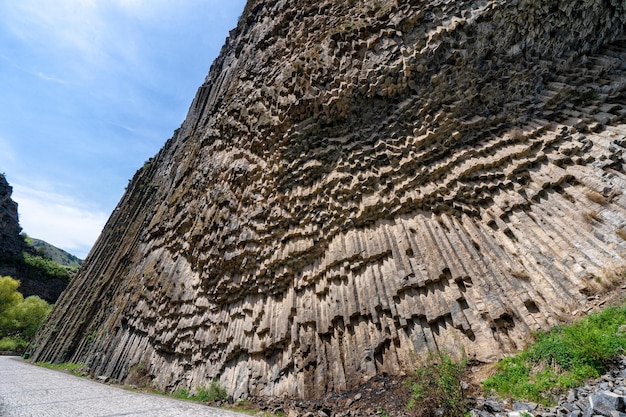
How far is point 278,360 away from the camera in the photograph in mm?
7945

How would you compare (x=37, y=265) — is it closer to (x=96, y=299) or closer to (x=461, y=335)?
(x=96, y=299)

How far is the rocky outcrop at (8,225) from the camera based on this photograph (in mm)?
35406

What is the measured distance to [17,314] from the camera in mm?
29906

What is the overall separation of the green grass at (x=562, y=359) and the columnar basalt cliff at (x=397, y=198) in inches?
20.2

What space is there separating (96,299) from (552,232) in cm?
2246

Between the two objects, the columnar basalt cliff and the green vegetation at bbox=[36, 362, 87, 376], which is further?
the green vegetation at bbox=[36, 362, 87, 376]

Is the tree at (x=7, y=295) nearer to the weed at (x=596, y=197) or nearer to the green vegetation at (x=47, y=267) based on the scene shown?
the green vegetation at (x=47, y=267)

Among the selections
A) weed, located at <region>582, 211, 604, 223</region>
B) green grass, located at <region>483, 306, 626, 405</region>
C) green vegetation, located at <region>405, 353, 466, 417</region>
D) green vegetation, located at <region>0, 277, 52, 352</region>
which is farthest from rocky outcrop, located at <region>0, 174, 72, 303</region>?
weed, located at <region>582, 211, 604, 223</region>

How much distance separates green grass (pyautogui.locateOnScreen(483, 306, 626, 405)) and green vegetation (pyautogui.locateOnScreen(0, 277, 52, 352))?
39.0 meters

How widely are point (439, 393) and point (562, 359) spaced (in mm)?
1654

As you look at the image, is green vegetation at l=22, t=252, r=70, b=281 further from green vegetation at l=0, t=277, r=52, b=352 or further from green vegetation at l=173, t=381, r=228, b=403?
green vegetation at l=173, t=381, r=228, b=403

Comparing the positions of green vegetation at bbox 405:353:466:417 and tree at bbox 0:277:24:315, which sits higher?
tree at bbox 0:277:24:315

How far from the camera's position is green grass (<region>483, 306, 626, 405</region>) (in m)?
3.73

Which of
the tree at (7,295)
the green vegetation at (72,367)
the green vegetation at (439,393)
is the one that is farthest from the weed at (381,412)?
the tree at (7,295)
